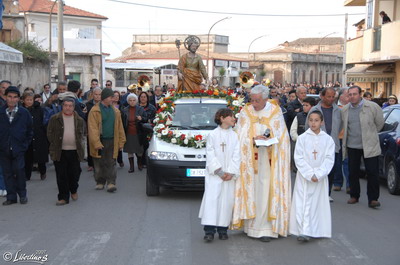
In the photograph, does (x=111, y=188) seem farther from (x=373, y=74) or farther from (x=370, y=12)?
(x=370, y=12)

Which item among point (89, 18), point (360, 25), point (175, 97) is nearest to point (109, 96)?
point (175, 97)

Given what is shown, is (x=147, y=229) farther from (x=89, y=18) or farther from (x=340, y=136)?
(x=89, y=18)

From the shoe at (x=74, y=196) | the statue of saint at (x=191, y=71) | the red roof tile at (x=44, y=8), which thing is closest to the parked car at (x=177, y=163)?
the shoe at (x=74, y=196)

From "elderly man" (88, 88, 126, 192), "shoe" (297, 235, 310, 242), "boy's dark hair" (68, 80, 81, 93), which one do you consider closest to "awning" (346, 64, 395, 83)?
"boy's dark hair" (68, 80, 81, 93)

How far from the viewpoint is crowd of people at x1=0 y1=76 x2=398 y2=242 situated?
24.5ft

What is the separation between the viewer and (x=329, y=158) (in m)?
7.60

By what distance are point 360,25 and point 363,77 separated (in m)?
22.1

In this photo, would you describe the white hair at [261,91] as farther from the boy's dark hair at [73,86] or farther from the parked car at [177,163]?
the boy's dark hair at [73,86]

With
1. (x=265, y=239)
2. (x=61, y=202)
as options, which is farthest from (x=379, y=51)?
(x=265, y=239)

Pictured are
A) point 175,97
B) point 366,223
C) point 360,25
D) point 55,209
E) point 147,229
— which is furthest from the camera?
point 360,25

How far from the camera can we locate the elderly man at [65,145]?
10.0m

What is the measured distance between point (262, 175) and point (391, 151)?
15.8 feet

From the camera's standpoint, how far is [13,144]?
995 centimetres

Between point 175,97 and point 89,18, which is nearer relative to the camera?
point 175,97
